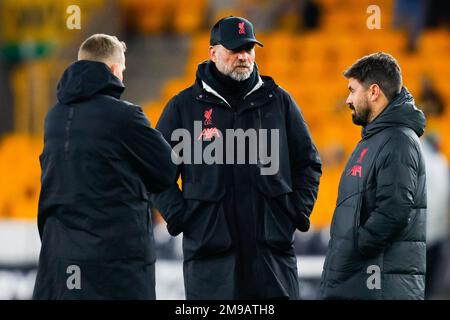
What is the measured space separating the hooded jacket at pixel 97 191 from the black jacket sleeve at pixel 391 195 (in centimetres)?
91

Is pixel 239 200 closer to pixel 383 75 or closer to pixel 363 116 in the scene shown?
pixel 363 116

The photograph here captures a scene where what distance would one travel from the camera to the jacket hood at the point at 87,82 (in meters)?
4.44

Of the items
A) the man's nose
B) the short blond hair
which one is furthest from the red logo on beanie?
the short blond hair

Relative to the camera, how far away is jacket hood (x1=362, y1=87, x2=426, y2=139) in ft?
15.5

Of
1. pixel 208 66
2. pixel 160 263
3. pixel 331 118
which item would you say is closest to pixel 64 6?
pixel 331 118

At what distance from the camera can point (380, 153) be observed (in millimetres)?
4660

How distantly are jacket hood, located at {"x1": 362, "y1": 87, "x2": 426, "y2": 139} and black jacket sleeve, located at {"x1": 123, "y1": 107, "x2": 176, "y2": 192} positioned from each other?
956 millimetres

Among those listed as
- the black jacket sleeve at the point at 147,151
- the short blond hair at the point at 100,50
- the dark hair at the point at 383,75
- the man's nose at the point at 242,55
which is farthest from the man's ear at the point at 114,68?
the dark hair at the point at 383,75

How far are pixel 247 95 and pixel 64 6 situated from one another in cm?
960

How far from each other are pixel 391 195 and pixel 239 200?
71cm

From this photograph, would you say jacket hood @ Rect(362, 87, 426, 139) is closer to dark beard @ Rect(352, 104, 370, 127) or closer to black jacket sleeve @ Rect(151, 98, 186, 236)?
dark beard @ Rect(352, 104, 370, 127)

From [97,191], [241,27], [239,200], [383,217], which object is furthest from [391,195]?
[97,191]

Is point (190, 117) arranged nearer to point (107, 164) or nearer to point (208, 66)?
point (208, 66)

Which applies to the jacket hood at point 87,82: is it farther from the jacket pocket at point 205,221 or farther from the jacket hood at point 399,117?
the jacket hood at point 399,117
